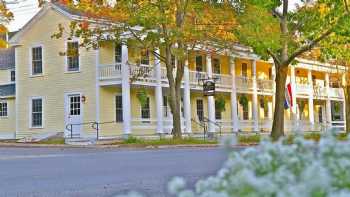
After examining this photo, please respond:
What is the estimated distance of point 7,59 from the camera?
40.9 meters

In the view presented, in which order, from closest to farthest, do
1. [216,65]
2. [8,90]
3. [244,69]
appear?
[8,90] < [216,65] < [244,69]

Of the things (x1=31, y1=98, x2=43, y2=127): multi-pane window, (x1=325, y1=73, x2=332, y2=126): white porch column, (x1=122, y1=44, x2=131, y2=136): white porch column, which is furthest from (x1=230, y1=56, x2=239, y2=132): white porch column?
(x1=325, y1=73, x2=332, y2=126): white porch column

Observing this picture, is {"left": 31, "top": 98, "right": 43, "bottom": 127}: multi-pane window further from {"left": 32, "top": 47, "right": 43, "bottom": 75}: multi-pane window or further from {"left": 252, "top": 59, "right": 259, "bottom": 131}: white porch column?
{"left": 252, "top": 59, "right": 259, "bottom": 131}: white porch column

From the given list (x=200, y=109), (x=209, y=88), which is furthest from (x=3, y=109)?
(x=209, y=88)

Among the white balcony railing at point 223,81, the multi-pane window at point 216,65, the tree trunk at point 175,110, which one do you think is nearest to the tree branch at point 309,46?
the tree trunk at point 175,110

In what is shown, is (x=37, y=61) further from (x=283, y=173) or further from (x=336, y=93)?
(x=283, y=173)

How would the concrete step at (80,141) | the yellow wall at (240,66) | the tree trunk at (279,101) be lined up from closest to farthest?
the tree trunk at (279,101), the concrete step at (80,141), the yellow wall at (240,66)

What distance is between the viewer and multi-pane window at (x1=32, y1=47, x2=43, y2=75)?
35.2 m

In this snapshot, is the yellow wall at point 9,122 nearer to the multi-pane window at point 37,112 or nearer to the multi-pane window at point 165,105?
the multi-pane window at point 37,112

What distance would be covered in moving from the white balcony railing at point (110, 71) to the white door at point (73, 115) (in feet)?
6.80

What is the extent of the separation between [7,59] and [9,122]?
229 inches

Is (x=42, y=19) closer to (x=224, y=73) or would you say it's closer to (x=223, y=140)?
(x=224, y=73)

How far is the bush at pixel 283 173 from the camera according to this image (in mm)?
2012

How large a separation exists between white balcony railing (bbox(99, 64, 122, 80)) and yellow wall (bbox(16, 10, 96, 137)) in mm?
573
